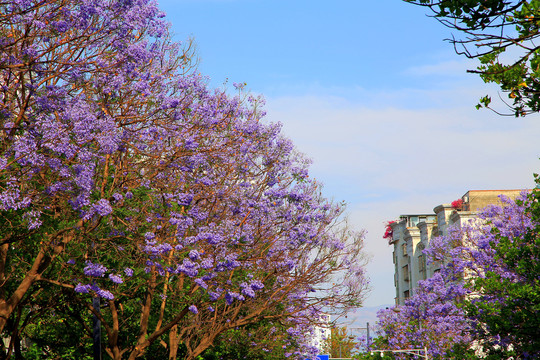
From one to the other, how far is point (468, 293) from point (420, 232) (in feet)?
141

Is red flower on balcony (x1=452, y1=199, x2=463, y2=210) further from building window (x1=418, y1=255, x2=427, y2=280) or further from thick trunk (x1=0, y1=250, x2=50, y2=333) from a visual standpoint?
thick trunk (x1=0, y1=250, x2=50, y2=333)

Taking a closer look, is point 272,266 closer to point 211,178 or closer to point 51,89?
point 211,178

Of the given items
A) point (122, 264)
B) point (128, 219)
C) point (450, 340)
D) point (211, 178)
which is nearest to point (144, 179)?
point (128, 219)

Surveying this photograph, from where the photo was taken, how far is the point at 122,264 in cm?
→ 1410

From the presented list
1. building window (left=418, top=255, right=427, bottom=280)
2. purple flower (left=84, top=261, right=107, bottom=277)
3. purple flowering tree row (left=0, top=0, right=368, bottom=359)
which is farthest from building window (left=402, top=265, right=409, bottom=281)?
purple flower (left=84, top=261, right=107, bottom=277)

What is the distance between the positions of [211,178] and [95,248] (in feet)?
15.4

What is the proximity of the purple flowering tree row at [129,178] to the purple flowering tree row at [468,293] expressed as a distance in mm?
5819

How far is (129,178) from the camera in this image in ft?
42.3

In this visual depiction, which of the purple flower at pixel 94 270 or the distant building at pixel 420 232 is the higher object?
the distant building at pixel 420 232

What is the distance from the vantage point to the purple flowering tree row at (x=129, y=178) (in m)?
10.7

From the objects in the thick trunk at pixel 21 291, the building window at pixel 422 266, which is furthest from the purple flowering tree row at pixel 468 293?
the building window at pixel 422 266

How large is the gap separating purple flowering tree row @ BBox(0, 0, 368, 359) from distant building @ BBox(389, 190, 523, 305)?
40577 millimetres

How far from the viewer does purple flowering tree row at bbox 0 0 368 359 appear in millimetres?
10719

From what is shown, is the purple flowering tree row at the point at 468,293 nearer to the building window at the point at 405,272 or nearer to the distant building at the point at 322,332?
the distant building at the point at 322,332
